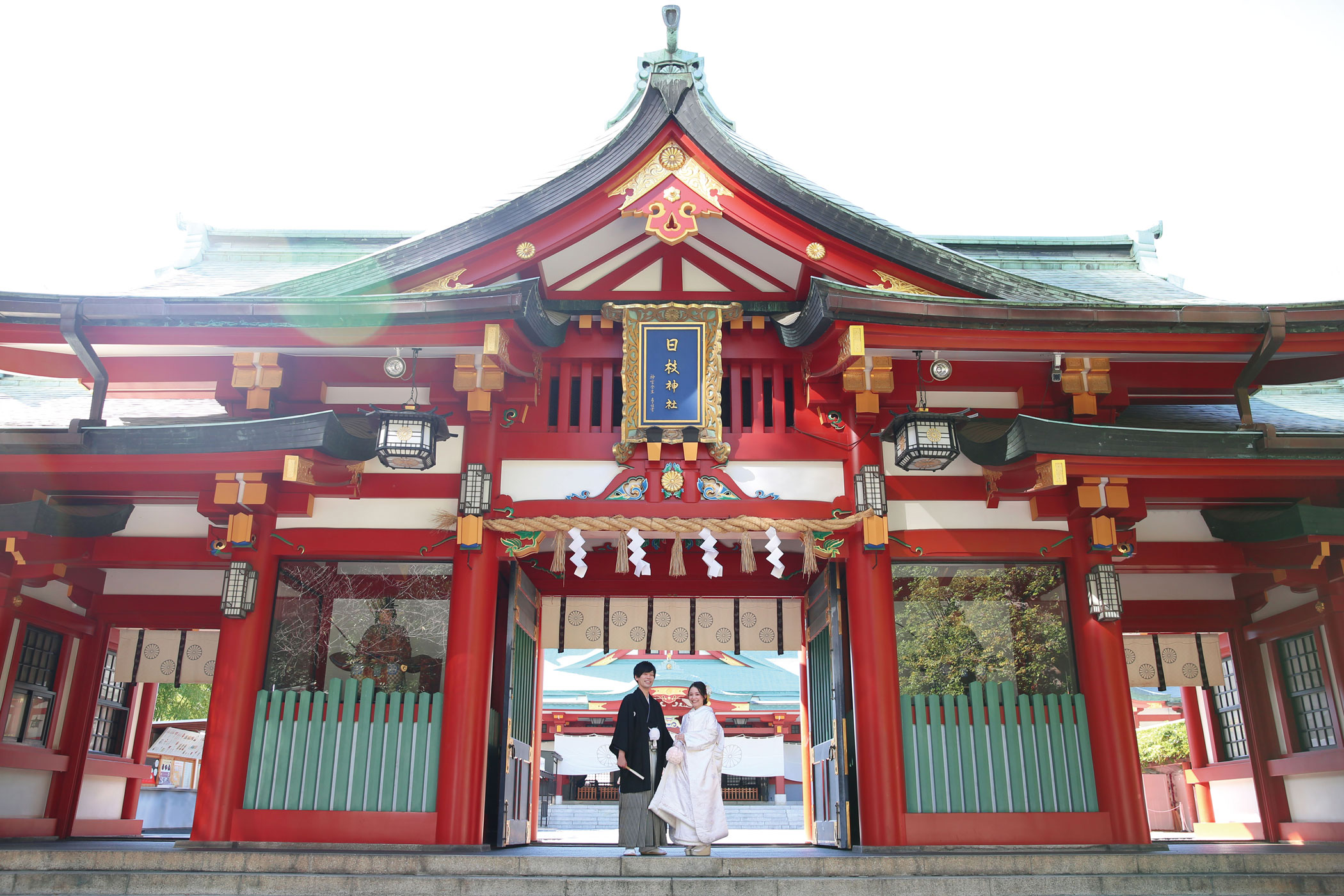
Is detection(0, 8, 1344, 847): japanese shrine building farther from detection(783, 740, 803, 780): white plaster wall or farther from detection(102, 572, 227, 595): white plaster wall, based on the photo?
detection(783, 740, 803, 780): white plaster wall

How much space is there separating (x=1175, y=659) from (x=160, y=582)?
1337cm

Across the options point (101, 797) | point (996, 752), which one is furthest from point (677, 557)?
point (101, 797)

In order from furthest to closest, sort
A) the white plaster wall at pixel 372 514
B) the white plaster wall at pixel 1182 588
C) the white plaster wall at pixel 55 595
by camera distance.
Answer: the white plaster wall at pixel 1182 588 → the white plaster wall at pixel 55 595 → the white plaster wall at pixel 372 514

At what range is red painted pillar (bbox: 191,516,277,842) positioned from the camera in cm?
817

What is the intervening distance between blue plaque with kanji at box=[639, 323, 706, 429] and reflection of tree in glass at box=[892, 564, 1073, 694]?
272 centimetres

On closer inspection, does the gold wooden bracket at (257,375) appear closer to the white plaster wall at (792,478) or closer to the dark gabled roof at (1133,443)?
the white plaster wall at (792,478)

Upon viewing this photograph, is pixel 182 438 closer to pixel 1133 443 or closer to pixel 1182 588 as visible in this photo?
pixel 1133 443

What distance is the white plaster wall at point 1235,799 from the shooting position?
37.7 ft

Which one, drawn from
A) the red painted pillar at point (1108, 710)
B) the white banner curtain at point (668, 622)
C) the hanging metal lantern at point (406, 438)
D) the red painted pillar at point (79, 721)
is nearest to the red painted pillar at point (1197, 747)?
the red painted pillar at point (1108, 710)

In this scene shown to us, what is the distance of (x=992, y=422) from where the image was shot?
30.9 feet

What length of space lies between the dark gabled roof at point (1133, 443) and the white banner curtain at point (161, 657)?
1066 cm

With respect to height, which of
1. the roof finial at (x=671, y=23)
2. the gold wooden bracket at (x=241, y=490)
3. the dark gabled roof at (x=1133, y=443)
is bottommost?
the gold wooden bracket at (x=241, y=490)

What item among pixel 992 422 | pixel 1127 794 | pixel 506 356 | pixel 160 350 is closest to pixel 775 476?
pixel 992 422

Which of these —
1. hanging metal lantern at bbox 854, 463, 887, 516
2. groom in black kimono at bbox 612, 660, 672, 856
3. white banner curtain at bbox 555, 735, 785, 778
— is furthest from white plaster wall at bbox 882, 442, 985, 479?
white banner curtain at bbox 555, 735, 785, 778
